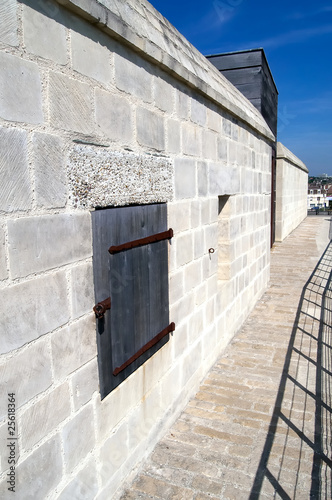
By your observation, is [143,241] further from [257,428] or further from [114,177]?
[257,428]

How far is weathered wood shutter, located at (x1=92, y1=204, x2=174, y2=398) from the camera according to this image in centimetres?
242

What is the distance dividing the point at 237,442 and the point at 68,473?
167cm

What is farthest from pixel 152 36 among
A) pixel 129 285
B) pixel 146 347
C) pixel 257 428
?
pixel 257 428

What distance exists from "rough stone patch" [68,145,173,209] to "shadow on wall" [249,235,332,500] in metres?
2.27

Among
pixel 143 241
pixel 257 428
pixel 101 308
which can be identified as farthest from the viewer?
pixel 257 428

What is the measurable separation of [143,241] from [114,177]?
0.55 meters

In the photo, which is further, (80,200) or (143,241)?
(143,241)

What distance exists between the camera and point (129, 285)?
270cm

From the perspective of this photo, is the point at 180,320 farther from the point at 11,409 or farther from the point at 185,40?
the point at 185,40

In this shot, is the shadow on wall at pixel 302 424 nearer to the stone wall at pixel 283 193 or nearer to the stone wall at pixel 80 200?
the stone wall at pixel 80 200

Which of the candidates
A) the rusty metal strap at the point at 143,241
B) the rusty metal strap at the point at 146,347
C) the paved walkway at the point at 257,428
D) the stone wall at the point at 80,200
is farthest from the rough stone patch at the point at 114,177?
the paved walkway at the point at 257,428

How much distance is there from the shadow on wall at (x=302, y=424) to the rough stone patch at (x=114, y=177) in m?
2.27

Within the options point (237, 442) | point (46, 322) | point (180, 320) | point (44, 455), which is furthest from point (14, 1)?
point (237, 442)

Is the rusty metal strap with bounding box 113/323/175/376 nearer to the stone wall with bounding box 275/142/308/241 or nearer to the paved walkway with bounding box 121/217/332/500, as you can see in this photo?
the paved walkway with bounding box 121/217/332/500
